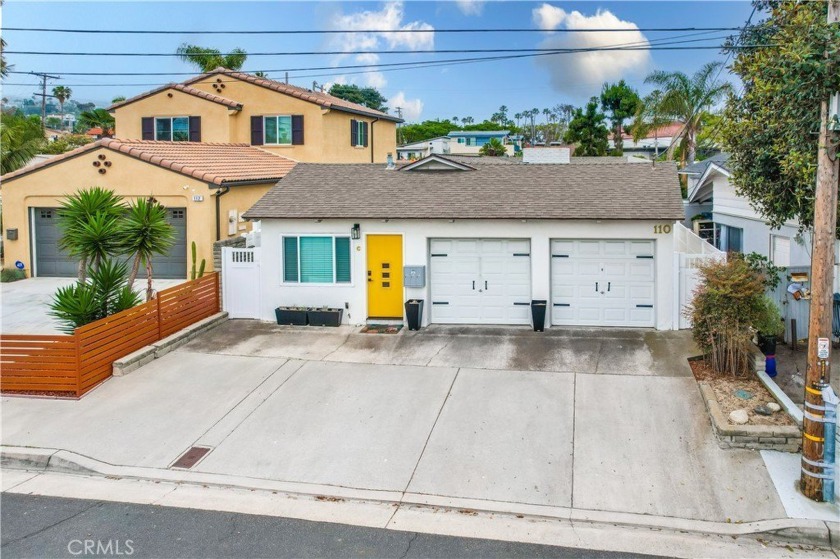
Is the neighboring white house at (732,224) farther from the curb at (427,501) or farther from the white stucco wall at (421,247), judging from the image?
the curb at (427,501)

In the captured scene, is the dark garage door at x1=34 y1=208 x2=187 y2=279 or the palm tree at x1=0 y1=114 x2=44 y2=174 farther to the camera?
the palm tree at x1=0 y1=114 x2=44 y2=174

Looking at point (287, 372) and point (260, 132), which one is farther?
point (260, 132)

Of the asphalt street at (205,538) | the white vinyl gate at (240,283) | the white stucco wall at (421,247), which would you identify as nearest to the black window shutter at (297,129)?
the white vinyl gate at (240,283)

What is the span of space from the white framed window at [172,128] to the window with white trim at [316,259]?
14045 millimetres

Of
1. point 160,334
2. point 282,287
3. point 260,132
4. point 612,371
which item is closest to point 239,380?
point 160,334

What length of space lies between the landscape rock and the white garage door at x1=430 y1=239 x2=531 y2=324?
255 inches

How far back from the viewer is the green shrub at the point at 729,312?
11.8 metres

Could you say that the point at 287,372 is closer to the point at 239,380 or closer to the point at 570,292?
the point at 239,380

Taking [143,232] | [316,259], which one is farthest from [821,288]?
[143,232]

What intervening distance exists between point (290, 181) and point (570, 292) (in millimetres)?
7901

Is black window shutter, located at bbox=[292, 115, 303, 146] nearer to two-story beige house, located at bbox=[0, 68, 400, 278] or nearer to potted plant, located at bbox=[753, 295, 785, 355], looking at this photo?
two-story beige house, located at bbox=[0, 68, 400, 278]

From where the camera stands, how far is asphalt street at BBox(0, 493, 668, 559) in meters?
7.57

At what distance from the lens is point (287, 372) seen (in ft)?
43.9

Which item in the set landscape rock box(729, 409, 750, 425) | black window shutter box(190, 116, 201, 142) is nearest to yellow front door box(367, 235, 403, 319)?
landscape rock box(729, 409, 750, 425)
